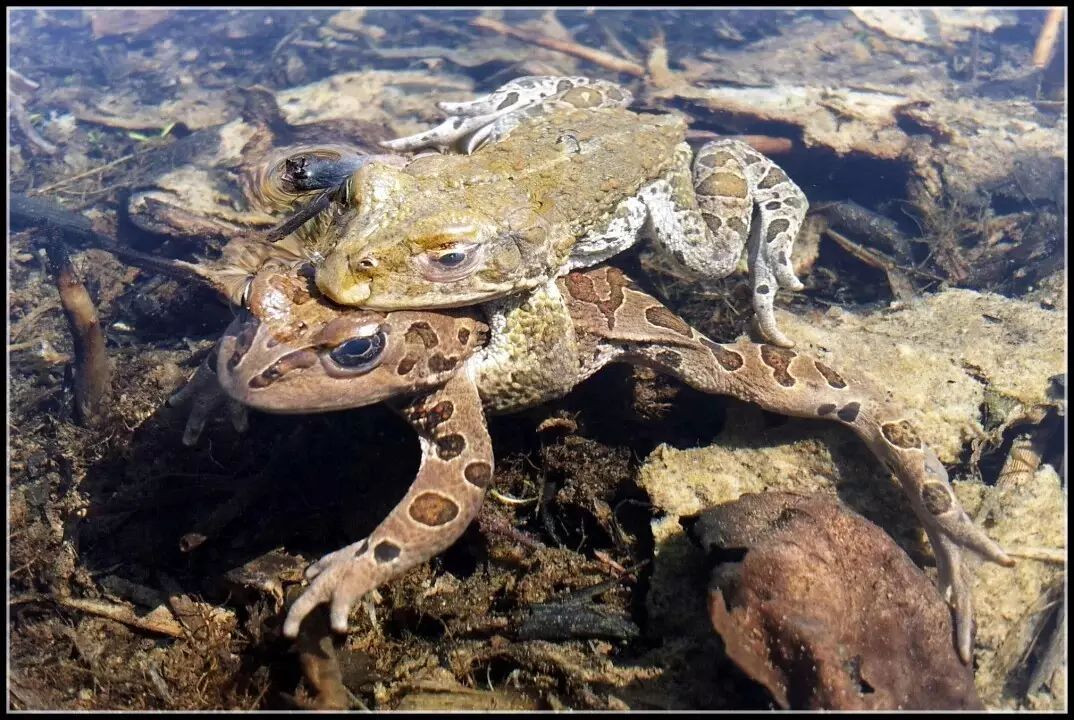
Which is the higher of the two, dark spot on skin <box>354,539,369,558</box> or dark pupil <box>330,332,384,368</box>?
dark pupil <box>330,332,384,368</box>

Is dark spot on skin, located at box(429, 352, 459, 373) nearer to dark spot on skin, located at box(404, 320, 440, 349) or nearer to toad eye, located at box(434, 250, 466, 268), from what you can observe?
dark spot on skin, located at box(404, 320, 440, 349)

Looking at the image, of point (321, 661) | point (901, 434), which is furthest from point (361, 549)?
point (901, 434)

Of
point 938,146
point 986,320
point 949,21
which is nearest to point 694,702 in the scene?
point 986,320

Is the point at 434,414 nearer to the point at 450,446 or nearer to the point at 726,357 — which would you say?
the point at 450,446

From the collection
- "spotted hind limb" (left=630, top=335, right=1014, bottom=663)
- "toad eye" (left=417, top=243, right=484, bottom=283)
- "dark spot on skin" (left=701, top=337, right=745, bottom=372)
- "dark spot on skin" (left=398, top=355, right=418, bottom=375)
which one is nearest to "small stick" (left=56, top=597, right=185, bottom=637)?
"dark spot on skin" (left=398, top=355, right=418, bottom=375)

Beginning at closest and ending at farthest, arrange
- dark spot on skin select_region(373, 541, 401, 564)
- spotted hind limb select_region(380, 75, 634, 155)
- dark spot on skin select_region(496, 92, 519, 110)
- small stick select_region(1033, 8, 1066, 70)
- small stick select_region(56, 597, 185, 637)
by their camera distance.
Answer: dark spot on skin select_region(373, 541, 401, 564)
small stick select_region(56, 597, 185, 637)
spotted hind limb select_region(380, 75, 634, 155)
dark spot on skin select_region(496, 92, 519, 110)
small stick select_region(1033, 8, 1066, 70)

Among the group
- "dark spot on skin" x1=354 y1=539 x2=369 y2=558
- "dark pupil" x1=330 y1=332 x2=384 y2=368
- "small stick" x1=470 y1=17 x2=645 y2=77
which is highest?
"dark pupil" x1=330 y1=332 x2=384 y2=368

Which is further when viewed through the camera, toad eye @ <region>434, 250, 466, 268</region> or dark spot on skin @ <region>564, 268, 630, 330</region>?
dark spot on skin @ <region>564, 268, 630, 330</region>

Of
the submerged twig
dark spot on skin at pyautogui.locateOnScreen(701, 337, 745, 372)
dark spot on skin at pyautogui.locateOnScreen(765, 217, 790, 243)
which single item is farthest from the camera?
the submerged twig

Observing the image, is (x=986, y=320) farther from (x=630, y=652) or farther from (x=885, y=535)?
(x=630, y=652)
